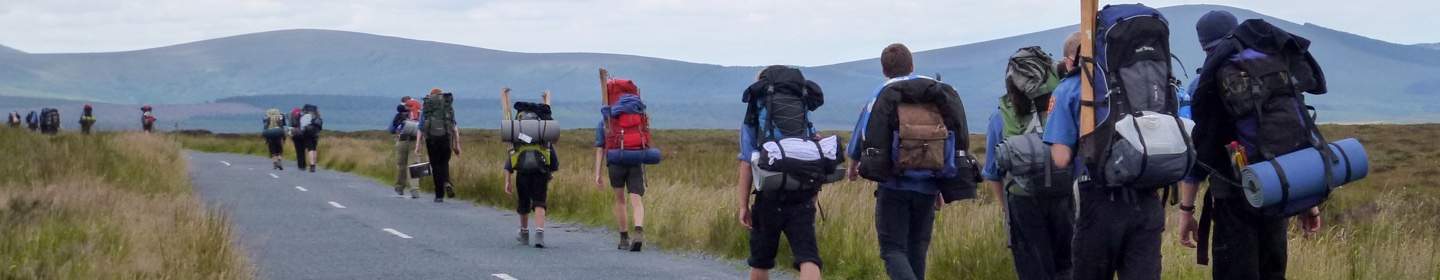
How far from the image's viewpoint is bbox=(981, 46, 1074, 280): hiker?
241 inches

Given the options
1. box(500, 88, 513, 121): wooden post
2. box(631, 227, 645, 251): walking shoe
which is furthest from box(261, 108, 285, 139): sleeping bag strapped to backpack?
box(631, 227, 645, 251): walking shoe

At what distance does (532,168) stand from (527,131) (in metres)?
0.32

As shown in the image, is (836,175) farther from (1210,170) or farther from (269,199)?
(269,199)

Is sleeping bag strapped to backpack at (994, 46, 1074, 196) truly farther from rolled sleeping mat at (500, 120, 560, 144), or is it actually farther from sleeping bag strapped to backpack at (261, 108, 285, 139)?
sleeping bag strapped to backpack at (261, 108, 285, 139)

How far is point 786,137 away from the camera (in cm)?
714

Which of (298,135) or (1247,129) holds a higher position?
(1247,129)

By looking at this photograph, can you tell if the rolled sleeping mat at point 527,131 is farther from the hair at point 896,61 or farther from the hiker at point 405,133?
the hiker at point 405,133

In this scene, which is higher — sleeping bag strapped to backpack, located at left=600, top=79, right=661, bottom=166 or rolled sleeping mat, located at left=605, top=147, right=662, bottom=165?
sleeping bag strapped to backpack, located at left=600, top=79, right=661, bottom=166

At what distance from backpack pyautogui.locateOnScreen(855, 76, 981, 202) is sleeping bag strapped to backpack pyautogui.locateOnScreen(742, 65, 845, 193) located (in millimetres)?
344

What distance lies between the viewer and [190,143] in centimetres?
6456

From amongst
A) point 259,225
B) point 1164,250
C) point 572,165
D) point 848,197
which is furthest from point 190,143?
point 1164,250

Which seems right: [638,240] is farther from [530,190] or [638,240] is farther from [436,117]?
[436,117]

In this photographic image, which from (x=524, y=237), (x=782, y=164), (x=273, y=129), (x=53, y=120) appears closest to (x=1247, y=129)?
(x=782, y=164)

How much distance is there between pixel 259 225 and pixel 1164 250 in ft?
31.6
